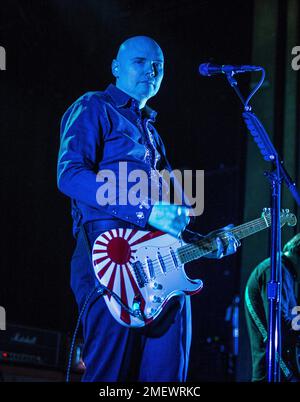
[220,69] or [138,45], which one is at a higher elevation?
[138,45]

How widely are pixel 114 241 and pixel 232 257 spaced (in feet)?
13.0

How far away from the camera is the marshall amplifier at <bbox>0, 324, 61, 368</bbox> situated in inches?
233

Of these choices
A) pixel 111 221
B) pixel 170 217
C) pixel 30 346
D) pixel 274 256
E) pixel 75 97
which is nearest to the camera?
pixel 170 217

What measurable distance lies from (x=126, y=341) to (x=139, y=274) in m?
0.32

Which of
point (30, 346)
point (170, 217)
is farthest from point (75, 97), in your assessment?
point (170, 217)

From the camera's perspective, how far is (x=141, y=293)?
2705 mm

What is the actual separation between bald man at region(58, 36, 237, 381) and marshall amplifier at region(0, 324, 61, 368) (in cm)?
349

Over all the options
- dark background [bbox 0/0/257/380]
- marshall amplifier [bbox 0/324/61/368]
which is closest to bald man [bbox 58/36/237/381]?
marshall amplifier [bbox 0/324/61/368]

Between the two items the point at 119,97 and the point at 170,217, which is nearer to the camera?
the point at 170,217

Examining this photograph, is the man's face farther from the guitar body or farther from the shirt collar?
the guitar body

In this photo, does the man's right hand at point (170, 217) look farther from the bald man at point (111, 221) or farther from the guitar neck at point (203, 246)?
the guitar neck at point (203, 246)

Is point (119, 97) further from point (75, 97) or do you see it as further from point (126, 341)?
point (75, 97)

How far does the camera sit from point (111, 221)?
108 inches
